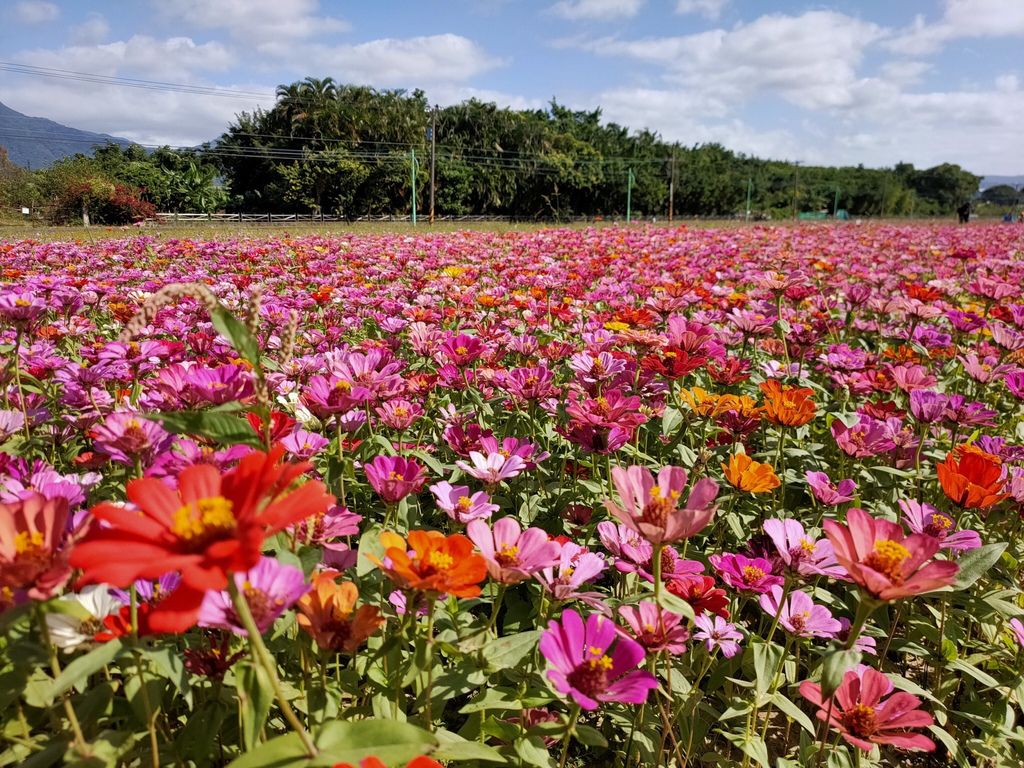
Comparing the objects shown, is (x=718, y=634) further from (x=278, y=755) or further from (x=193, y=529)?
(x=193, y=529)

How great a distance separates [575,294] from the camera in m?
3.53

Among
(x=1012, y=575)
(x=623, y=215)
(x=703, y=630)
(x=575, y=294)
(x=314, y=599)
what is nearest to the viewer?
(x=314, y=599)

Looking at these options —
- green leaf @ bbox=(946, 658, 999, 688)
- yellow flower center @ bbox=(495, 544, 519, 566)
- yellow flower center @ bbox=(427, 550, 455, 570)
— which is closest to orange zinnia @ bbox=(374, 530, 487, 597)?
yellow flower center @ bbox=(427, 550, 455, 570)

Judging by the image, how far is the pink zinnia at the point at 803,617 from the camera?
121 cm

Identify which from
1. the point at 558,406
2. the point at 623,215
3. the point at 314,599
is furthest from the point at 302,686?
the point at 623,215

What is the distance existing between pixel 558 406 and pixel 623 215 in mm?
44376

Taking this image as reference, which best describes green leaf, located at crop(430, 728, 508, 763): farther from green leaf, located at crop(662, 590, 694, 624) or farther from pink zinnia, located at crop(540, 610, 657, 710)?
green leaf, located at crop(662, 590, 694, 624)

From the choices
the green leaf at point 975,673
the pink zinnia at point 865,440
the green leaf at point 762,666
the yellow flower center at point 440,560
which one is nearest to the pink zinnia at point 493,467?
the yellow flower center at point 440,560

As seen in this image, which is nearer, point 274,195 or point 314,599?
point 314,599

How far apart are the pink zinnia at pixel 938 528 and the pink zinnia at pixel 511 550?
823 mm

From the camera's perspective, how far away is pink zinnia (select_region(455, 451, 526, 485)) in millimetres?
→ 1308

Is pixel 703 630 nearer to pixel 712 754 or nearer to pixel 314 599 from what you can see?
pixel 712 754

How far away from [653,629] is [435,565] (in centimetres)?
43

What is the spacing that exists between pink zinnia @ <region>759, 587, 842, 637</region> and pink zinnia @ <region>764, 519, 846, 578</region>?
0.09 metres
